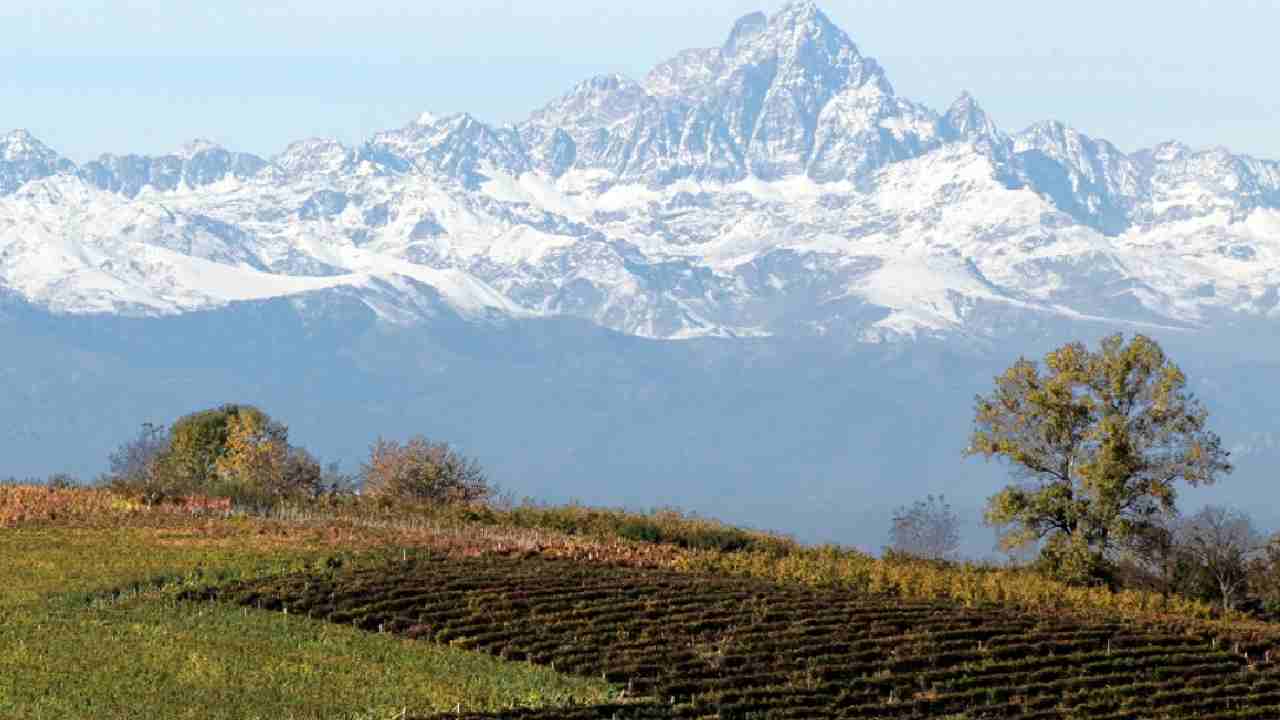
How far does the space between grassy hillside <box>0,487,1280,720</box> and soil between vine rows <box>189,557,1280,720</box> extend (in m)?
0.10

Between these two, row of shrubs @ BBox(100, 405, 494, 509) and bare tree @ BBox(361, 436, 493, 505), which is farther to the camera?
bare tree @ BBox(361, 436, 493, 505)

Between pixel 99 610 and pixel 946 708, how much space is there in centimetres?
2237

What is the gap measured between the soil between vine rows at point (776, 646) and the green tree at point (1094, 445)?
2040 centimetres

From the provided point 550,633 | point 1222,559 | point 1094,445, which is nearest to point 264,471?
point 1094,445

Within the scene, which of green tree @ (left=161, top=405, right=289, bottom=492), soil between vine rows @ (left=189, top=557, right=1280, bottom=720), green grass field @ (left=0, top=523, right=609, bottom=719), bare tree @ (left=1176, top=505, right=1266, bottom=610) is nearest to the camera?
green grass field @ (left=0, top=523, right=609, bottom=719)

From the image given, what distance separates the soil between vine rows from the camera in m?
47.0

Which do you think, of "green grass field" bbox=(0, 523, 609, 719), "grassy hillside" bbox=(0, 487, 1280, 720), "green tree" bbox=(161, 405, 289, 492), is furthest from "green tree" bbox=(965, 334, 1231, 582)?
"green tree" bbox=(161, 405, 289, 492)

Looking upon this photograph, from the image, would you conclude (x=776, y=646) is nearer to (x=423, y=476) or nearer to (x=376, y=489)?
(x=376, y=489)

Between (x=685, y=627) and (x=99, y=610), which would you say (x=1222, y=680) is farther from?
(x=99, y=610)

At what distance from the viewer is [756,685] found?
156 feet

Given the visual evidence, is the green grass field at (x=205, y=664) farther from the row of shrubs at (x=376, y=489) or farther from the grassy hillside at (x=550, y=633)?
the row of shrubs at (x=376, y=489)

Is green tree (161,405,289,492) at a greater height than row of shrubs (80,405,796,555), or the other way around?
green tree (161,405,289,492)

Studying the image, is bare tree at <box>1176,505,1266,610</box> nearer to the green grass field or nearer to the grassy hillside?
the grassy hillside

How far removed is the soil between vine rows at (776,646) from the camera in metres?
47.0
